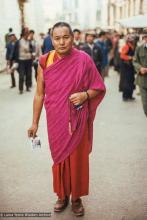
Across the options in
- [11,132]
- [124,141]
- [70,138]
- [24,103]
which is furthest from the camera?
[24,103]

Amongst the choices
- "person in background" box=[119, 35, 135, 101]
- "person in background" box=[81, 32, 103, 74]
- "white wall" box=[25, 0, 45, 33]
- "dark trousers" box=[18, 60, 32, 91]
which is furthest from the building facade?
"person in background" box=[119, 35, 135, 101]

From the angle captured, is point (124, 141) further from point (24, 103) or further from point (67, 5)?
point (67, 5)

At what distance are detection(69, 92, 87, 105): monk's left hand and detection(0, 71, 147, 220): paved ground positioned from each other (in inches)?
43.6

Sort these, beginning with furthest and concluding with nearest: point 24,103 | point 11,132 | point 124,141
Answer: point 24,103 → point 11,132 → point 124,141

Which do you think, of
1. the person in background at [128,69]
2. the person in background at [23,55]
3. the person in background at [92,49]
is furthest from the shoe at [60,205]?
the person in background at [23,55]

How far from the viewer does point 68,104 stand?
3385mm

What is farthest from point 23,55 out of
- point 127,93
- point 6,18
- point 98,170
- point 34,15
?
point 34,15

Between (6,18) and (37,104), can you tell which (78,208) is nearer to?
(37,104)

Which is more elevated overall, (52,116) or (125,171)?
(52,116)

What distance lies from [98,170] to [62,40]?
1.98 meters

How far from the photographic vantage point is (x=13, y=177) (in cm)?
456

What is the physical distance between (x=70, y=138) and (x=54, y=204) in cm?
82

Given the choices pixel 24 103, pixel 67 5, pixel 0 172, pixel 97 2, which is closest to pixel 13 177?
pixel 0 172

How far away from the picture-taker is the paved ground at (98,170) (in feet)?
12.5
